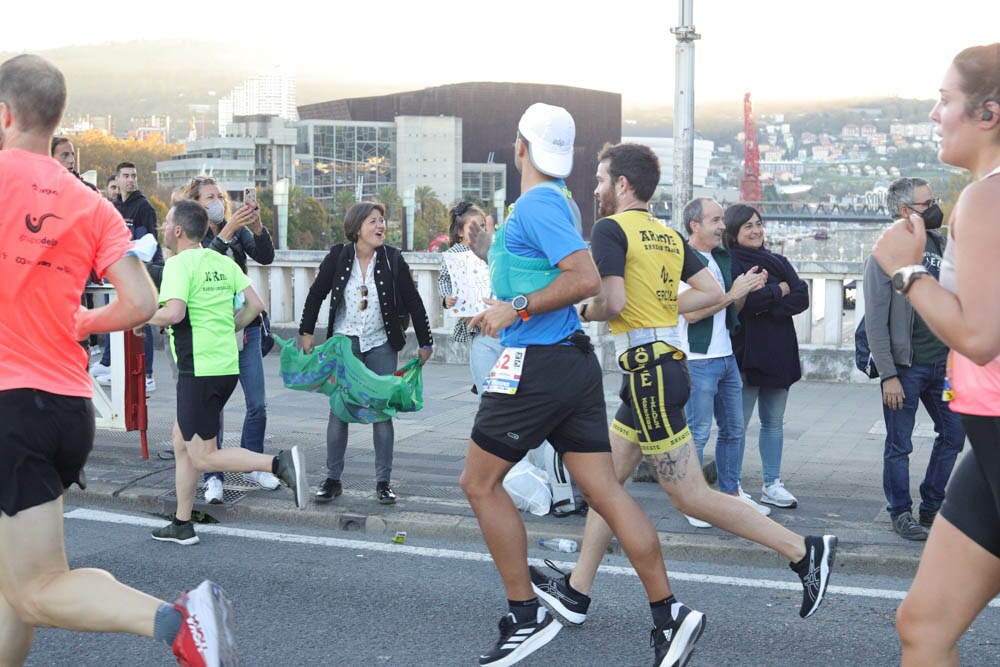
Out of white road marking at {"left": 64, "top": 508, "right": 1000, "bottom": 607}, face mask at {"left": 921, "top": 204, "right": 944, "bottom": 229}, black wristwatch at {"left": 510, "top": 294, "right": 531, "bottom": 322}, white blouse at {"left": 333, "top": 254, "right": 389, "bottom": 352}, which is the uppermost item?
face mask at {"left": 921, "top": 204, "right": 944, "bottom": 229}

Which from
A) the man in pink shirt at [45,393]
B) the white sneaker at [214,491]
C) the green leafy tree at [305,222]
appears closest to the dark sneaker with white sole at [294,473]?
the white sneaker at [214,491]

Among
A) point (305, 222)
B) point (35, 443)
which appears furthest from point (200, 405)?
point (305, 222)

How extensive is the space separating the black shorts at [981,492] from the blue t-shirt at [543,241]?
5.45 ft

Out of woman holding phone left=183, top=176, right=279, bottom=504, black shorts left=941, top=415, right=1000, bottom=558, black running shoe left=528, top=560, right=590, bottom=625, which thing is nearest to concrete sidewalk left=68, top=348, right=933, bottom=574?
woman holding phone left=183, top=176, right=279, bottom=504

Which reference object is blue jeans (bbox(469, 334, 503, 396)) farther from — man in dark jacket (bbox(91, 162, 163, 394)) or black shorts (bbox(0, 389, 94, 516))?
man in dark jacket (bbox(91, 162, 163, 394))

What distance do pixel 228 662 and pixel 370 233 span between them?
3927 mm

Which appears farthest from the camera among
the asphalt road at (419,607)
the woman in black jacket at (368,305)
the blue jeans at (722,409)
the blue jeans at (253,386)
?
the blue jeans at (253,386)

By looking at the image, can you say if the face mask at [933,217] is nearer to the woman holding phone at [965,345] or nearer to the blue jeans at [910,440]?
the blue jeans at [910,440]

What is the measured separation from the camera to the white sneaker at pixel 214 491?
6816 mm

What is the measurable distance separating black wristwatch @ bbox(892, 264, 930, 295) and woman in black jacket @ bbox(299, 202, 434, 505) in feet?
14.3

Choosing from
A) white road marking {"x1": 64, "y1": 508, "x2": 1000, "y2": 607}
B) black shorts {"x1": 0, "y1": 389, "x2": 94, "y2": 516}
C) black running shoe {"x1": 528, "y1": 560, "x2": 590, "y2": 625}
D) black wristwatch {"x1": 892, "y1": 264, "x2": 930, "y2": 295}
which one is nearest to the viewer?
black wristwatch {"x1": 892, "y1": 264, "x2": 930, "y2": 295}

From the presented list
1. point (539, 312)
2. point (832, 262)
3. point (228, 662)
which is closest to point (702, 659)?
point (539, 312)

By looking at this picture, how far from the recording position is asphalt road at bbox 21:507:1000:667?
4.42 meters

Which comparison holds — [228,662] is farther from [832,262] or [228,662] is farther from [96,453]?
[832,262]
